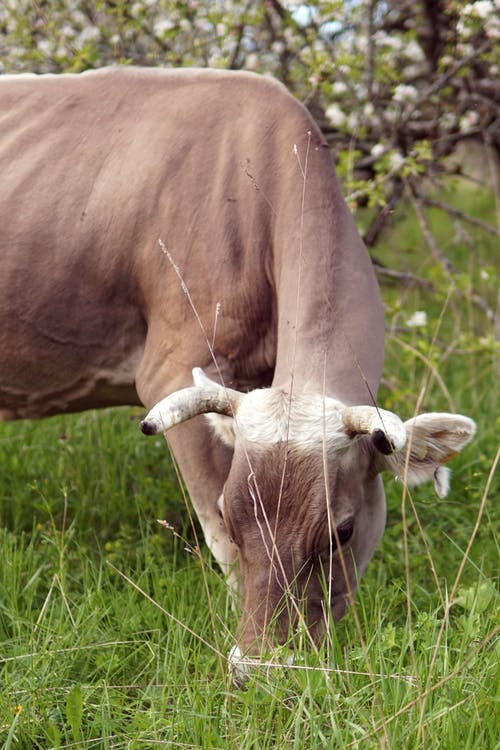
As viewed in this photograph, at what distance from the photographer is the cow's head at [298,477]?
2822 mm

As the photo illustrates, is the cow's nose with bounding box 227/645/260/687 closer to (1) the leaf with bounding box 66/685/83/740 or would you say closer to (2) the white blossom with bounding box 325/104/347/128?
(1) the leaf with bounding box 66/685/83/740

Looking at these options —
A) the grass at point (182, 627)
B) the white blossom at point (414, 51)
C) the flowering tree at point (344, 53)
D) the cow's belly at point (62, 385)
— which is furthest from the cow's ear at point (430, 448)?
the white blossom at point (414, 51)

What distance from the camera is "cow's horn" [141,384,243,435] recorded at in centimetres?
288

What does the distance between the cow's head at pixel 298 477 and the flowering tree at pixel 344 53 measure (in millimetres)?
2146

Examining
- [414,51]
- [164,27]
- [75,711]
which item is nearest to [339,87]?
[414,51]

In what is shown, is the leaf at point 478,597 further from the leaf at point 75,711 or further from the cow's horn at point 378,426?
the leaf at point 75,711

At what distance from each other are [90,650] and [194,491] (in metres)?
0.80

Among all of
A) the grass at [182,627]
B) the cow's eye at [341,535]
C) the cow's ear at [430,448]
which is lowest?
the grass at [182,627]

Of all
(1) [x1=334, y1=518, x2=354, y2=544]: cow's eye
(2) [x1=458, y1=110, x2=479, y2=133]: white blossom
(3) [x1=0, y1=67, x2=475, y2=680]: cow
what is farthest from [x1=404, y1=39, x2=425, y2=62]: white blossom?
(1) [x1=334, y1=518, x2=354, y2=544]: cow's eye

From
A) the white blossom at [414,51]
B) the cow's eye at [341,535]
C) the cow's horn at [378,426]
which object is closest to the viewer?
the cow's horn at [378,426]

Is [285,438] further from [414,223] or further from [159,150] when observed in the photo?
[414,223]

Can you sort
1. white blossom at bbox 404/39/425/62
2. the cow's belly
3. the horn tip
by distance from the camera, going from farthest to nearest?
white blossom at bbox 404/39/425/62 → the cow's belly → the horn tip

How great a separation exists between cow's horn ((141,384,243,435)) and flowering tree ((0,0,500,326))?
2125mm

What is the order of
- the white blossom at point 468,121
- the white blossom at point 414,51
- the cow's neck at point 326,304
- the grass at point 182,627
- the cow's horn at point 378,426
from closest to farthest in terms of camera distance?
the grass at point 182,627 < the cow's horn at point 378,426 < the cow's neck at point 326,304 < the white blossom at point 414,51 < the white blossom at point 468,121
